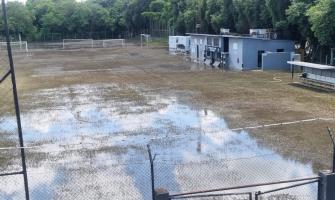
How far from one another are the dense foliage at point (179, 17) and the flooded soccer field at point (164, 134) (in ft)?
19.9

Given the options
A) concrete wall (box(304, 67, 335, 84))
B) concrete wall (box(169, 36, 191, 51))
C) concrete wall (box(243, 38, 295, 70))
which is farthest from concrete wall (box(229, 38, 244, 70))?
concrete wall (box(169, 36, 191, 51))

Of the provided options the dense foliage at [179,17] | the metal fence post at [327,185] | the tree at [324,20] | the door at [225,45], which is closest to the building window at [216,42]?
the door at [225,45]

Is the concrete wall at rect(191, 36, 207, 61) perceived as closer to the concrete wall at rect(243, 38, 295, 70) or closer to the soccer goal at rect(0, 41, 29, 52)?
the concrete wall at rect(243, 38, 295, 70)

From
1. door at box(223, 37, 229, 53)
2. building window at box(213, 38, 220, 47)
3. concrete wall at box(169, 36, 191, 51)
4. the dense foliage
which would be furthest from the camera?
concrete wall at box(169, 36, 191, 51)

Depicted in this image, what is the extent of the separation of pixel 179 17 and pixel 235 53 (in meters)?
29.2

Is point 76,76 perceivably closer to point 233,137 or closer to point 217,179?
point 233,137

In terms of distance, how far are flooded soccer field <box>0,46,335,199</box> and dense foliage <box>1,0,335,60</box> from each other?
6059mm

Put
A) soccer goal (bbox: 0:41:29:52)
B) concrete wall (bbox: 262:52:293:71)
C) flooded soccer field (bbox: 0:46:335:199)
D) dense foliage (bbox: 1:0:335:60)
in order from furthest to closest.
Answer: soccer goal (bbox: 0:41:29:52)
concrete wall (bbox: 262:52:293:71)
dense foliage (bbox: 1:0:335:60)
flooded soccer field (bbox: 0:46:335:199)

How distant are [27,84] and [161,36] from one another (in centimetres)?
5504

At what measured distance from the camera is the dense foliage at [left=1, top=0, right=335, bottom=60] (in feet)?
108

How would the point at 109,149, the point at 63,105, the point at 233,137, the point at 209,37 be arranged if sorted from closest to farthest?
the point at 109,149
the point at 233,137
the point at 63,105
the point at 209,37

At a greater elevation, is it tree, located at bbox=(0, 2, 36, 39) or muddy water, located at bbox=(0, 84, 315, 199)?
tree, located at bbox=(0, 2, 36, 39)

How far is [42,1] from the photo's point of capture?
94.6 metres

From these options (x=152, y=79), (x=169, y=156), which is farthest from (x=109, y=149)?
(x=152, y=79)
